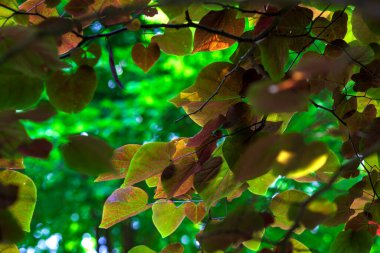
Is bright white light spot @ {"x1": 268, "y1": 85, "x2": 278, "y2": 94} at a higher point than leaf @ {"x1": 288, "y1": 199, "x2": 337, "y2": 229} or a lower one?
higher

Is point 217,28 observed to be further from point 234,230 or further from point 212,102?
point 234,230

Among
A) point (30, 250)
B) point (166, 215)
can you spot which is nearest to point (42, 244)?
point (30, 250)

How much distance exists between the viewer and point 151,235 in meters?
4.35

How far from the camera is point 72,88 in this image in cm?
50

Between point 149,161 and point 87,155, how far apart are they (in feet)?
0.82

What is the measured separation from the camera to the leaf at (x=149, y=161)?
24.3 inches

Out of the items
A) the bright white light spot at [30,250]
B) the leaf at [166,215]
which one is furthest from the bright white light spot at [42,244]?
the leaf at [166,215]

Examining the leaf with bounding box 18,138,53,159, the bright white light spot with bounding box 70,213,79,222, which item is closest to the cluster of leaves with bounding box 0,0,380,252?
the leaf with bounding box 18,138,53,159

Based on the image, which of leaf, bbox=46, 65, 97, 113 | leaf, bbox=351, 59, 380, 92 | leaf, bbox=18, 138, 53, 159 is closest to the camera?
leaf, bbox=18, 138, 53, 159

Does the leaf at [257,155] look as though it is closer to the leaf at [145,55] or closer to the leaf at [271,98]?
the leaf at [271,98]

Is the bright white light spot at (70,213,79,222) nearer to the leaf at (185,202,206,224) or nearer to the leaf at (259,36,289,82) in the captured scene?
the leaf at (185,202,206,224)

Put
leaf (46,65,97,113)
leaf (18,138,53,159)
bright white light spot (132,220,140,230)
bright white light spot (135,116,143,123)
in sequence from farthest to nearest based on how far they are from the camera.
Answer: bright white light spot (135,116,143,123) < bright white light spot (132,220,140,230) < leaf (46,65,97,113) < leaf (18,138,53,159)

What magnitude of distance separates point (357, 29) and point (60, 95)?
354 mm

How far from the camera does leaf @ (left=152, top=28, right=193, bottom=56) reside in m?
0.62
